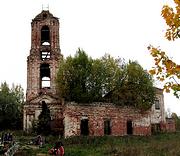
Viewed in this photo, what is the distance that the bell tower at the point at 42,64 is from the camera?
3984 centimetres

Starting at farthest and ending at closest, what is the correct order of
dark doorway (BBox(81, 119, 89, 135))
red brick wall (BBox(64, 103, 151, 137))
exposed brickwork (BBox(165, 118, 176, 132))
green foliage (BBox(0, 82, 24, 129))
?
green foliage (BBox(0, 82, 24, 129)) < exposed brickwork (BBox(165, 118, 176, 132)) < dark doorway (BBox(81, 119, 89, 135)) < red brick wall (BBox(64, 103, 151, 137))

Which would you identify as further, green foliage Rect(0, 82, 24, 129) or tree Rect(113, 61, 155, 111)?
green foliage Rect(0, 82, 24, 129)

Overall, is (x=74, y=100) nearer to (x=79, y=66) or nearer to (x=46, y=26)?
(x=79, y=66)

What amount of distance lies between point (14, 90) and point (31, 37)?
51.1 feet

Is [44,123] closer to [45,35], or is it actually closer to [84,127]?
[84,127]

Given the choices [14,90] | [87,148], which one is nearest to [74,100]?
[87,148]

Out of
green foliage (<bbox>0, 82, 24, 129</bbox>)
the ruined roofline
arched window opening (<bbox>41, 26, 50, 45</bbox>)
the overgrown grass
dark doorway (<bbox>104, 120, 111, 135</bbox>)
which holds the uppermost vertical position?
the ruined roofline

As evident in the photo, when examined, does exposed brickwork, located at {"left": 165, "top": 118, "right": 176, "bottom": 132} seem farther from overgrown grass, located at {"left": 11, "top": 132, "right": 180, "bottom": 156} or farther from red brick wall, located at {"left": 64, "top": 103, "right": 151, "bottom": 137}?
overgrown grass, located at {"left": 11, "top": 132, "right": 180, "bottom": 156}

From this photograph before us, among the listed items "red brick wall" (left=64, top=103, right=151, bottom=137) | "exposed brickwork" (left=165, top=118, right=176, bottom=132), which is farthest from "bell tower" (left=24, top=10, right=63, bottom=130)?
"exposed brickwork" (left=165, top=118, right=176, bottom=132)

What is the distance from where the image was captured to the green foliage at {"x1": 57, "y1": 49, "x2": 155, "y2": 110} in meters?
36.3

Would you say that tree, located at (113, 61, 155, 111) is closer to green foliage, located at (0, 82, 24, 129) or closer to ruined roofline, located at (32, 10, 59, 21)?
ruined roofline, located at (32, 10, 59, 21)

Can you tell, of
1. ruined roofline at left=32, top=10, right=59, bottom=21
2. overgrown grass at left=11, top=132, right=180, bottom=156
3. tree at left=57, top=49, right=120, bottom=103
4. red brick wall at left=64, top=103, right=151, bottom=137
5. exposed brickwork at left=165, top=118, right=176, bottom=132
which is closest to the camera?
overgrown grass at left=11, top=132, right=180, bottom=156

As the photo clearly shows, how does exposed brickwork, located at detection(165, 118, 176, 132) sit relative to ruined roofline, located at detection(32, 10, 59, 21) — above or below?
below

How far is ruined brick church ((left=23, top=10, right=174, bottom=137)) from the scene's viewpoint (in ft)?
113
